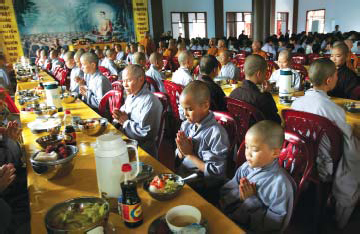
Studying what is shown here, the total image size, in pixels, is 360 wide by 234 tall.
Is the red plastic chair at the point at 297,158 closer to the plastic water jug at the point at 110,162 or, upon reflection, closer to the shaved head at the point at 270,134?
the shaved head at the point at 270,134

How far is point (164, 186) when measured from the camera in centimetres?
148

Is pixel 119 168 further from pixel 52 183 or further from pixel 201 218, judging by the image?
pixel 52 183

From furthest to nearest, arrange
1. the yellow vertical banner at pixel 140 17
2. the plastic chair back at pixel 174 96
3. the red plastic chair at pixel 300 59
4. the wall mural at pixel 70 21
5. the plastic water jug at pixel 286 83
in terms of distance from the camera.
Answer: the yellow vertical banner at pixel 140 17 → the wall mural at pixel 70 21 → the red plastic chair at pixel 300 59 → the plastic chair back at pixel 174 96 → the plastic water jug at pixel 286 83

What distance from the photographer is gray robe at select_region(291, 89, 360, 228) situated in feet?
7.07

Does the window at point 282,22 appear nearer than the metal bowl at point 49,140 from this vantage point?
No

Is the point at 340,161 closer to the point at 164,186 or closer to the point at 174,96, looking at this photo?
the point at 164,186

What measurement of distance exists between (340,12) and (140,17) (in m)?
11.1

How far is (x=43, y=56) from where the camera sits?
9.05 meters

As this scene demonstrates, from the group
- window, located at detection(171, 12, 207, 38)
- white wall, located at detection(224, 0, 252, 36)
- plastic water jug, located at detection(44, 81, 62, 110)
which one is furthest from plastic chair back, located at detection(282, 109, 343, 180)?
white wall, located at detection(224, 0, 252, 36)

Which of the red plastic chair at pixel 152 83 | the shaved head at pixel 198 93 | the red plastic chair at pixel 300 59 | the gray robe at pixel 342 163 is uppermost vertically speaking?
the shaved head at pixel 198 93

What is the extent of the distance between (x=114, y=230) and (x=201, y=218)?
36 centimetres

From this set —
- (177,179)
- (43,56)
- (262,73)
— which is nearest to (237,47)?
(43,56)

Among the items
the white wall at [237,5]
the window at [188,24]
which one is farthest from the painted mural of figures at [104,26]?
the white wall at [237,5]

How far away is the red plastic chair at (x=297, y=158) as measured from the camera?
174 centimetres
